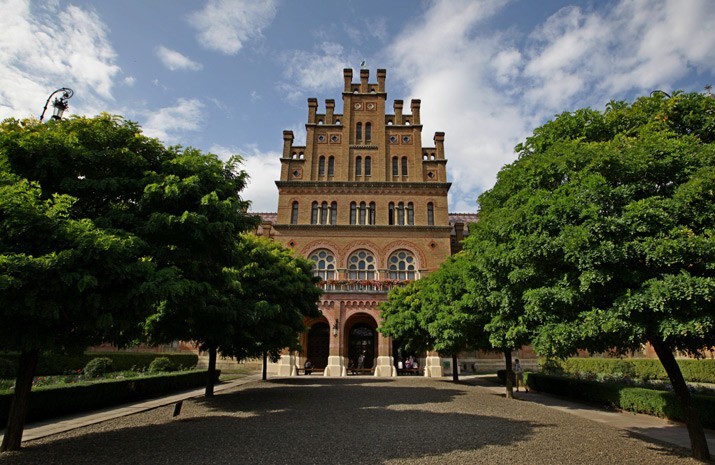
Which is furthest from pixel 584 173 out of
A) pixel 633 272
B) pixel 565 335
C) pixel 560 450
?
pixel 560 450

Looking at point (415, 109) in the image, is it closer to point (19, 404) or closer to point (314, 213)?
point (314, 213)

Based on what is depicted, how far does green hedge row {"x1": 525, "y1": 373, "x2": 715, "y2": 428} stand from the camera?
1175 cm

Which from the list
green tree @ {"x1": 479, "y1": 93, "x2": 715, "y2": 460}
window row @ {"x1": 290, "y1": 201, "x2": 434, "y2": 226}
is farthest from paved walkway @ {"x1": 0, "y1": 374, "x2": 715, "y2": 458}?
window row @ {"x1": 290, "y1": 201, "x2": 434, "y2": 226}

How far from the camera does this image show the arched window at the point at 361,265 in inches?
1423

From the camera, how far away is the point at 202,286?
945cm

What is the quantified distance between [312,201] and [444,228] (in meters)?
12.3

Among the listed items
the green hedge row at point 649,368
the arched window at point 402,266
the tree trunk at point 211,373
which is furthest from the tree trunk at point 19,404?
the arched window at point 402,266

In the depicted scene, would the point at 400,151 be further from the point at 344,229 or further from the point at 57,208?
the point at 57,208

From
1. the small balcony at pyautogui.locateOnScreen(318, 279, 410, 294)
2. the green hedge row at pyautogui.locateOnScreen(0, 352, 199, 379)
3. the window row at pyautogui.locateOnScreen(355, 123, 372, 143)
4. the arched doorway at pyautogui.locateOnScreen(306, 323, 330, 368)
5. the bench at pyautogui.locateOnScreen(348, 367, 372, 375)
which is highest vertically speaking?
the window row at pyautogui.locateOnScreen(355, 123, 372, 143)

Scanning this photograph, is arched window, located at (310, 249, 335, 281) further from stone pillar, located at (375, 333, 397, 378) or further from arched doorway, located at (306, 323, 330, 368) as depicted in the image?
stone pillar, located at (375, 333, 397, 378)

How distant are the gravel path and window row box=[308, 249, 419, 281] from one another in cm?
2092

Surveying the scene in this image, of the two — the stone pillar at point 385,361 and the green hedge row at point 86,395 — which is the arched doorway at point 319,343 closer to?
the stone pillar at point 385,361

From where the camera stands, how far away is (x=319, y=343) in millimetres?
36375

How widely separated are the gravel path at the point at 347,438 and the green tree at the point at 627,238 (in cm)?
221
